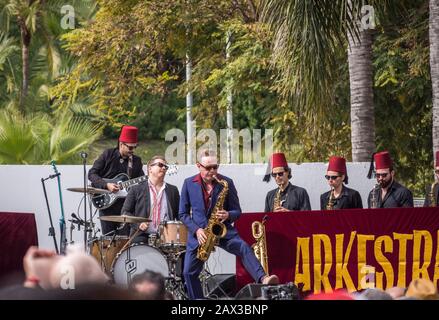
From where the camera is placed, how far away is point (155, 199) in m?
15.0

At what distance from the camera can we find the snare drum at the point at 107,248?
1466cm

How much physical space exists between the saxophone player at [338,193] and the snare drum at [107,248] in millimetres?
2597

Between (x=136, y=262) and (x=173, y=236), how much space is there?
0.60m

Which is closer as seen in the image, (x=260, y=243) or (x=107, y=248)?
(x=260, y=243)

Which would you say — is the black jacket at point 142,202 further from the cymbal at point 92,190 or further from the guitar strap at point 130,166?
the guitar strap at point 130,166

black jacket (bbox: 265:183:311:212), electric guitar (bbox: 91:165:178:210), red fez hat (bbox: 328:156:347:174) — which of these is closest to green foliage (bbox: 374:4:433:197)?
red fez hat (bbox: 328:156:347:174)

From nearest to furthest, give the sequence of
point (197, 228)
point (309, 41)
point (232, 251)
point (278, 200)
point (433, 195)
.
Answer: point (197, 228)
point (232, 251)
point (278, 200)
point (433, 195)
point (309, 41)

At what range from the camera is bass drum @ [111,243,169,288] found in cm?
1414

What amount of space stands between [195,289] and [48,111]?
35.5 m

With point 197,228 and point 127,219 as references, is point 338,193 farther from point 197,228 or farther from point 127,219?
point 127,219

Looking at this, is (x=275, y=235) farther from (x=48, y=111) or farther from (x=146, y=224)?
(x=48, y=111)

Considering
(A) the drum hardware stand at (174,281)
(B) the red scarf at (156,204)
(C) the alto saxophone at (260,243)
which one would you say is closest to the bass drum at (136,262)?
(A) the drum hardware stand at (174,281)

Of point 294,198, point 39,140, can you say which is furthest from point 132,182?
point 39,140
